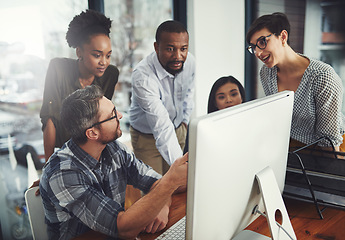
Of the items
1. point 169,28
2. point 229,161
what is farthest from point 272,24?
point 229,161

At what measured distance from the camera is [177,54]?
2.29 meters

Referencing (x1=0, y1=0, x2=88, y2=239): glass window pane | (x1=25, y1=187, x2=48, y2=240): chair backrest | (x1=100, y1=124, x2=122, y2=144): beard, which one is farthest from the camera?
(x1=100, y1=124, x2=122, y2=144): beard

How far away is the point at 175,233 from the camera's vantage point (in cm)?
114

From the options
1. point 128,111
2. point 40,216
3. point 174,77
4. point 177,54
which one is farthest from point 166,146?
point 40,216

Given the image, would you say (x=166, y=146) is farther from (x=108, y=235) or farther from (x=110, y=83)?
(x=108, y=235)

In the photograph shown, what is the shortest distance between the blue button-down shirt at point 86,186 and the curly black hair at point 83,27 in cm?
54

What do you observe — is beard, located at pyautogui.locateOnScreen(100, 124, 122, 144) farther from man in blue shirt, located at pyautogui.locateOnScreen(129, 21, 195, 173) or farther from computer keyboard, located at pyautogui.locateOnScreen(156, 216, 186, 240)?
computer keyboard, located at pyautogui.locateOnScreen(156, 216, 186, 240)

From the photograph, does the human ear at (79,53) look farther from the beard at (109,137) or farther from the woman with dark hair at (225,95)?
the woman with dark hair at (225,95)

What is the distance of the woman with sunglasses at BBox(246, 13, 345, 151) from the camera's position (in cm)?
192

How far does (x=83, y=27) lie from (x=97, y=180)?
81 cm

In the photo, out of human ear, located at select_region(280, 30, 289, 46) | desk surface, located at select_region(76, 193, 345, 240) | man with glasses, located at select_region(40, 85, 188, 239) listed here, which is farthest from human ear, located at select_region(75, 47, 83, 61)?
human ear, located at select_region(280, 30, 289, 46)

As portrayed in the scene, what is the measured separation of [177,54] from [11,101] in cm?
118

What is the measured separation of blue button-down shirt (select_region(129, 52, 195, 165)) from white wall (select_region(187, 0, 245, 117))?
379mm

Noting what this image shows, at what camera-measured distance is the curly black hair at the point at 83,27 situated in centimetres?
165
